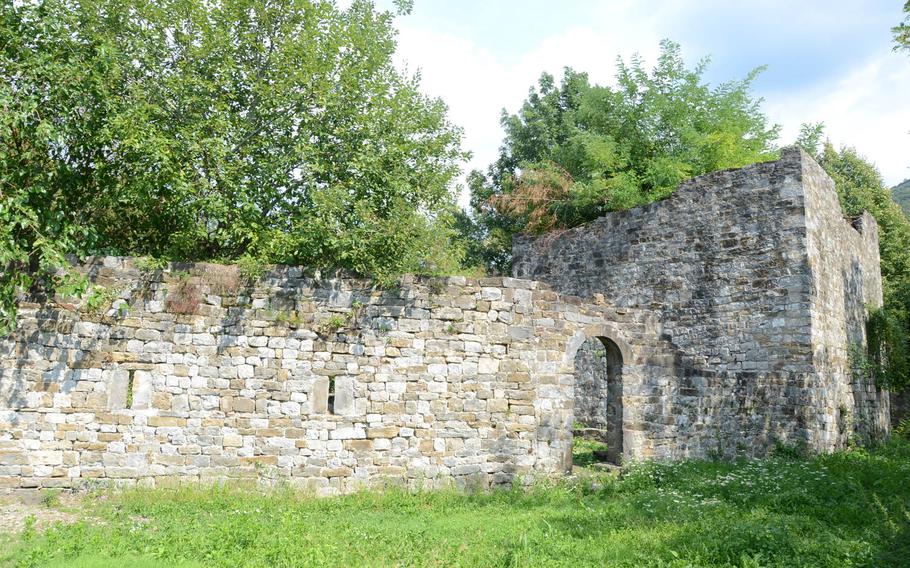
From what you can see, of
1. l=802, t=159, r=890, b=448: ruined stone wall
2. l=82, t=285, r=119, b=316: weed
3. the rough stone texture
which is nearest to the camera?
l=82, t=285, r=119, b=316: weed

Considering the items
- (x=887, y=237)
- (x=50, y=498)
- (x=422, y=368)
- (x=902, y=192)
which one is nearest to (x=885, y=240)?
(x=887, y=237)

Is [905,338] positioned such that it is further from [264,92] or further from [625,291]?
[264,92]

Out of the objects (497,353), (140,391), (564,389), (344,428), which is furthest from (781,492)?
(140,391)

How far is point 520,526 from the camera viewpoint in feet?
26.0

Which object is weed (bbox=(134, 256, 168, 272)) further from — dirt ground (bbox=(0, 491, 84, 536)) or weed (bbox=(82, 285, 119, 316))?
dirt ground (bbox=(0, 491, 84, 536))

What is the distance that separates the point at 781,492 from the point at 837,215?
846 centimetres

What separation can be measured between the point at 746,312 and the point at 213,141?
36.0 feet

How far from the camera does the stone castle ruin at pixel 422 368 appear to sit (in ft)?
29.0

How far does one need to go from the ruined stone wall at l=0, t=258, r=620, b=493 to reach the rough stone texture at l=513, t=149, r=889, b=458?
3.28m

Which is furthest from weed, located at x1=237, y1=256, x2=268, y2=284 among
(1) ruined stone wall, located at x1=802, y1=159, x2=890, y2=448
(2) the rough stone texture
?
(1) ruined stone wall, located at x1=802, y1=159, x2=890, y2=448

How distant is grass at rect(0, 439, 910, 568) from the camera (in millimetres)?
6379

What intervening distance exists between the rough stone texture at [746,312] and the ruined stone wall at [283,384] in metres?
3.28

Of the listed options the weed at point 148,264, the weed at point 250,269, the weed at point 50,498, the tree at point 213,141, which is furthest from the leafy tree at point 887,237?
the weed at point 50,498

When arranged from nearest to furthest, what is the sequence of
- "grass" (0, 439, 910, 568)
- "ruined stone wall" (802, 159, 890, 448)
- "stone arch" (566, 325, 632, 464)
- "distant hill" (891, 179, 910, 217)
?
"grass" (0, 439, 910, 568) → "stone arch" (566, 325, 632, 464) → "ruined stone wall" (802, 159, 890, 448) → "distant hill" (891, 179, 910, 217)
